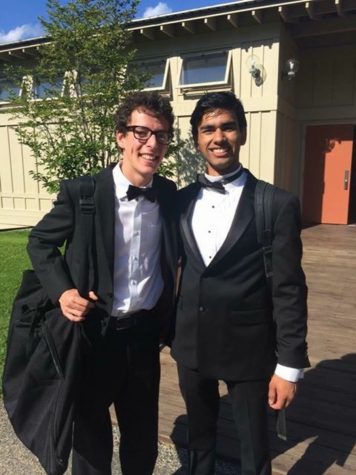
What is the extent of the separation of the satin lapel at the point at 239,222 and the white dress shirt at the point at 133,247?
29 cm

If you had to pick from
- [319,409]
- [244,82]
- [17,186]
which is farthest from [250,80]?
[319,409]

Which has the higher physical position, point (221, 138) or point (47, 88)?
point (47, 88)

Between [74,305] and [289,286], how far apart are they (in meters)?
0.85

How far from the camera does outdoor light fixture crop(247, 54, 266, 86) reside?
8.09 meters

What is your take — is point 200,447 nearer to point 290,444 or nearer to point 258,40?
point 290,444

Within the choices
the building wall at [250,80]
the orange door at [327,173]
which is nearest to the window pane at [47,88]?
the building wall at [250,80]

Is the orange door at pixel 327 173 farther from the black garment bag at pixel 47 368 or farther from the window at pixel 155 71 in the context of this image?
the black garment bag at pixel 47 368

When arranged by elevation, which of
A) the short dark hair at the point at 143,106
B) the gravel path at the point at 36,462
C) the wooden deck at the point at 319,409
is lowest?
the gravel path at the point at 36,462

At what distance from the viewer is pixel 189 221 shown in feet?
6.07

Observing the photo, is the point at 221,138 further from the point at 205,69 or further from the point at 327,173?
the point at 327,173

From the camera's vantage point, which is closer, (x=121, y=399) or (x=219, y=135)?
(x=219, y=135)

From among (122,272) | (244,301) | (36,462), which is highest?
(122,272)

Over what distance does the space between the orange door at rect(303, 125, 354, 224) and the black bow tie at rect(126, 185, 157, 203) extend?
8.81m

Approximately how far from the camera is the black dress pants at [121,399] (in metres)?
1.86
